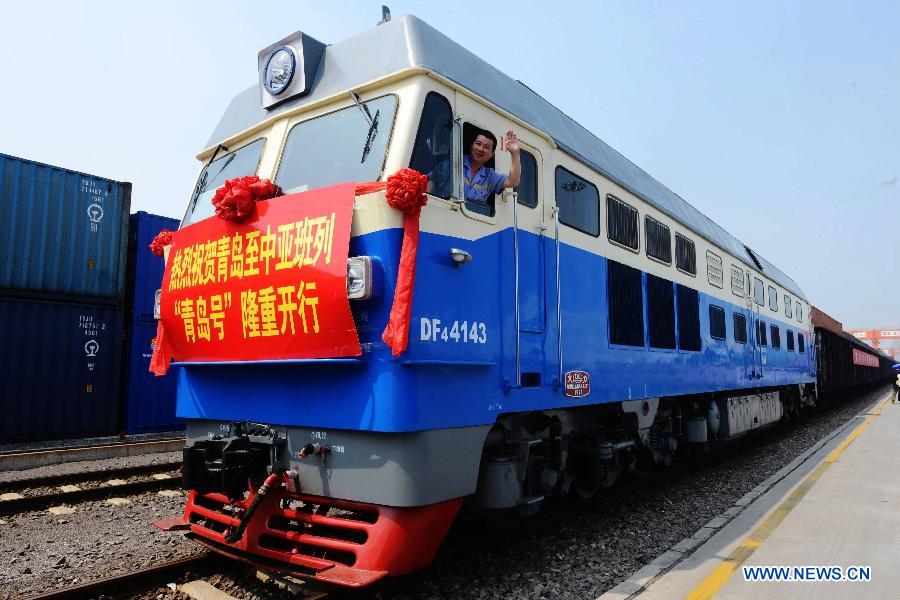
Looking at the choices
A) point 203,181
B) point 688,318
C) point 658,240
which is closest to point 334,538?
point 203,181

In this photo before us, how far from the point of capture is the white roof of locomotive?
4.11 meters

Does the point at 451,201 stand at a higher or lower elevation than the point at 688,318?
higher

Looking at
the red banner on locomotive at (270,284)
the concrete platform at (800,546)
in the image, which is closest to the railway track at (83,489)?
the red banner on locomotive at (270,284)

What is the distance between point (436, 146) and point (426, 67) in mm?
488

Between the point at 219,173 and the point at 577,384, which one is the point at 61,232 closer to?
the point at 219,173

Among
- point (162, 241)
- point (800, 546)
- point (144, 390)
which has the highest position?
point (162, 241)

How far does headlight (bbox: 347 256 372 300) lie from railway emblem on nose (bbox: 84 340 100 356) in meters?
9.77

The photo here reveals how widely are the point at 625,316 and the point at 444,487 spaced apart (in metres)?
3.09

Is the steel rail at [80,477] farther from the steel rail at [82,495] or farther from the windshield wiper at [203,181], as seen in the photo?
the windshield wiper at [203,181]

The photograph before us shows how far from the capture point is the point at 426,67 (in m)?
3.95

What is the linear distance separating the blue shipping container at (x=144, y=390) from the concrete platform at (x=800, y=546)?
10.4 m

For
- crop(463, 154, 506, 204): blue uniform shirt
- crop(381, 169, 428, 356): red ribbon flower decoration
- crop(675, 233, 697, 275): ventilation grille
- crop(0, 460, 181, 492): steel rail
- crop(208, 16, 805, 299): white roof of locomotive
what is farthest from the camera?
crop(675, 233, 697, 275): ventilation grille

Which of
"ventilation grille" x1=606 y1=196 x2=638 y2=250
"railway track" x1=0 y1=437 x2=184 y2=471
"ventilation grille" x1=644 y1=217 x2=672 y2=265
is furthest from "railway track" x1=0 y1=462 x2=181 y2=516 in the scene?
"ventilation grille" x1=644 y1=217 x2=672 y2=265

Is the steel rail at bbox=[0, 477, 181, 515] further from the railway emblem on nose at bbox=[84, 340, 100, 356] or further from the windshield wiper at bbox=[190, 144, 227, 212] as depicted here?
the railway emblem on nose at bbox=[84, 340, 100, 356]
